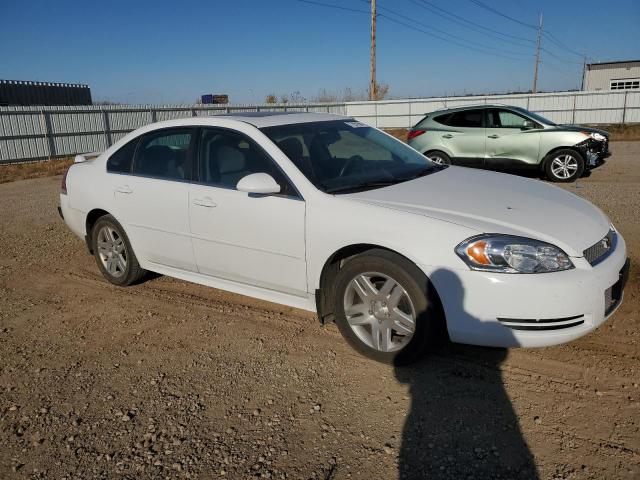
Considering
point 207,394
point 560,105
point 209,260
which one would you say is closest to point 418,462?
point 207,394

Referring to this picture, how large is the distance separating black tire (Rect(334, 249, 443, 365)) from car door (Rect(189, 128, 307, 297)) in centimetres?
38

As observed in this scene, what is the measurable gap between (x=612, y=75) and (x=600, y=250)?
48.6 metres

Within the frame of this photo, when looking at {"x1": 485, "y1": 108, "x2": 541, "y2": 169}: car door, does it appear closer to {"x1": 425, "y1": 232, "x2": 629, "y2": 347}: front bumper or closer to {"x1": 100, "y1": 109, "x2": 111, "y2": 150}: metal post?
{"x1": 425, "y1": 232, "x2": 629, "y2": 347}: front bumper

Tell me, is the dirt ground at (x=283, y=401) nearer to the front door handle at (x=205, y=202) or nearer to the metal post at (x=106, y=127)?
the front door handle at (x=205, y=202)

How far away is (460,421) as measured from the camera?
2.97 m

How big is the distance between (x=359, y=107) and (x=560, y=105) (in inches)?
401

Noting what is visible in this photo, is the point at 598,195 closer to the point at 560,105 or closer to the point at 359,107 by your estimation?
the point at 560,105

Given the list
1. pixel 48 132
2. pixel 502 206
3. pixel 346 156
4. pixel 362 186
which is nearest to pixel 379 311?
pixel 362 186

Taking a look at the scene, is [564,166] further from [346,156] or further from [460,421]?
[460,421]

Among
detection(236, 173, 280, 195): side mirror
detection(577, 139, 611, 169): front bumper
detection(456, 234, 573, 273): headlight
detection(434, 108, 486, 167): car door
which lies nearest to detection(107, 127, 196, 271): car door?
detection(236, 173, 280, 195): side mirror

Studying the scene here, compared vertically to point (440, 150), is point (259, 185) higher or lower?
higher

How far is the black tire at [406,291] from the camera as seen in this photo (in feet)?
10.7

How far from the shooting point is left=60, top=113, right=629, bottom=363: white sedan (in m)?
3.13

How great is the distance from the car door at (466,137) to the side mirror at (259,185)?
835cm
